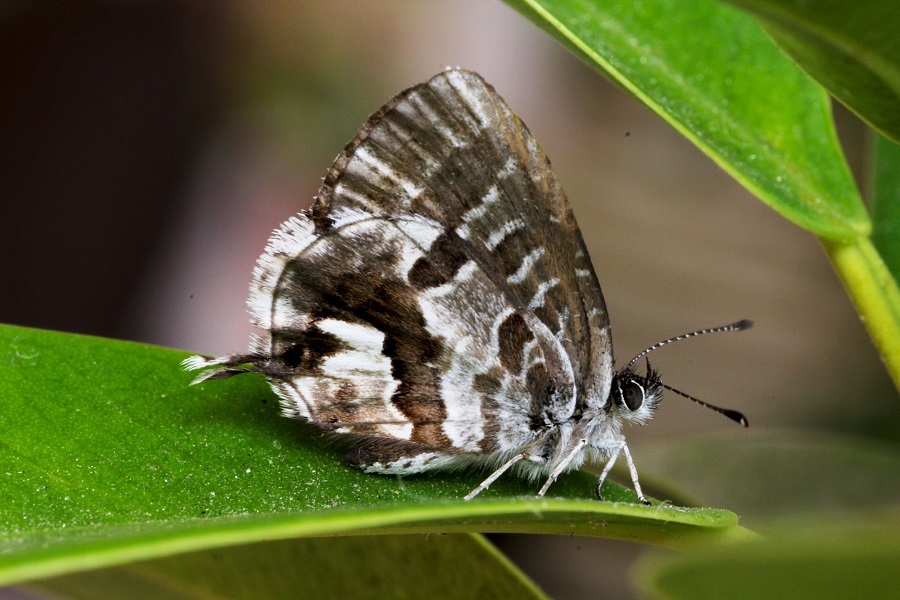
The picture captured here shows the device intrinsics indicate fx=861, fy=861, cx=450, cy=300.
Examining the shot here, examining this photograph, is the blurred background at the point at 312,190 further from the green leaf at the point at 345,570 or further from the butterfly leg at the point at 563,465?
the green leaf at the point at 345,570

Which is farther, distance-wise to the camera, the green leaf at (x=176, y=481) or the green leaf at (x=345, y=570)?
the green leaf at (x=345, y=570)

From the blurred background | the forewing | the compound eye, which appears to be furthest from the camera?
the blurred background

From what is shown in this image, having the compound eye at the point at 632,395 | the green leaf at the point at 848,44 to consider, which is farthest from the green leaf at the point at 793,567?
the compound eye at the point at 632,395

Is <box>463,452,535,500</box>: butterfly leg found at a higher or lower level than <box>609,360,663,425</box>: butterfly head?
lower

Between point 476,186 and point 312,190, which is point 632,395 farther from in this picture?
point 312,190

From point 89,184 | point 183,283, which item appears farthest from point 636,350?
point 89,184

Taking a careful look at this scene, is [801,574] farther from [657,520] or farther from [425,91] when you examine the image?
[425,91]

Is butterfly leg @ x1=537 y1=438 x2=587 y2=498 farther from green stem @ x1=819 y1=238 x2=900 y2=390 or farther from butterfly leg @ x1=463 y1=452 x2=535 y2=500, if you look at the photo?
green stem @ x1=819 y1=238 x2=900 y2=390

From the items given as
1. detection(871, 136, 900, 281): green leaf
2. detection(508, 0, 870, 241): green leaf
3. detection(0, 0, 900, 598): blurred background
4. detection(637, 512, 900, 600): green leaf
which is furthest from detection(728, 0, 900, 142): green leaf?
detection(0, 0, 900, 598): blurred background

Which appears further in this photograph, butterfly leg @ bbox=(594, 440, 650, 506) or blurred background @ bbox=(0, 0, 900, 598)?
blurred background @ bbox=(0, 0, 900, 598)
